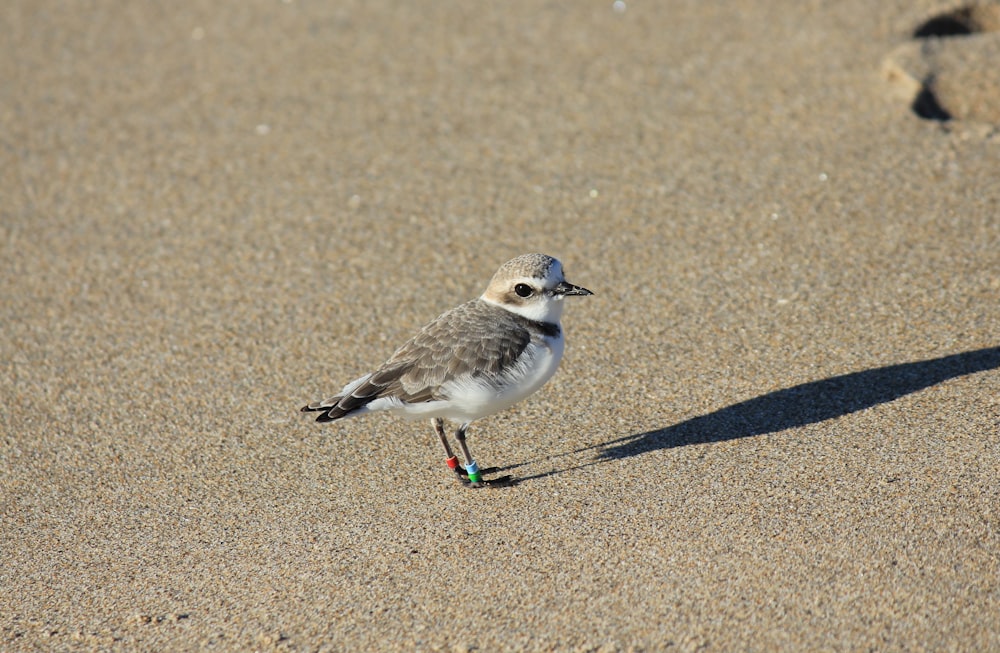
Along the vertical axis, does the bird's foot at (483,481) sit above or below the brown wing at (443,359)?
below

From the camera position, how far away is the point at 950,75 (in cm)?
786

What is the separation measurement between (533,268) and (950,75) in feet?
14.5

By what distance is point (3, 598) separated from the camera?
4598mm

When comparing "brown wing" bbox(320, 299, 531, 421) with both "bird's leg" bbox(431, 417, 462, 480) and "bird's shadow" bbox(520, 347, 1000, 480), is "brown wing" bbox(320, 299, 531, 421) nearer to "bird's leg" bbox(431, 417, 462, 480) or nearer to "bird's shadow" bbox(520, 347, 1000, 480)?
"bird's leg" bbox(431, 417, 462, 480)

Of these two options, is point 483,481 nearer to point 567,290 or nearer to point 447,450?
point 447,450

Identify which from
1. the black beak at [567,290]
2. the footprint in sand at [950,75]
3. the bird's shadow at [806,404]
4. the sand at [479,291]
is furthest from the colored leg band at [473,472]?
the footprint in sand at [950,75]

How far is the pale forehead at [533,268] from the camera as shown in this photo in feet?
17.2

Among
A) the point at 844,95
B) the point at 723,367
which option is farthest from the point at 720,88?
the point at 723,367

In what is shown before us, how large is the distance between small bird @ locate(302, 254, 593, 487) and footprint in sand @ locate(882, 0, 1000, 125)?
398cm

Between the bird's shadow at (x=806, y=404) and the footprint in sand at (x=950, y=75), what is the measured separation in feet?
8.80

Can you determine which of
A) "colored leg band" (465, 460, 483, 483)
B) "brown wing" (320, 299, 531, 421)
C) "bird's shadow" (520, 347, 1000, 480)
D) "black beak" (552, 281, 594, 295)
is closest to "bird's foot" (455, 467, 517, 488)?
"colored leg band" (465, 460, 483, 483)

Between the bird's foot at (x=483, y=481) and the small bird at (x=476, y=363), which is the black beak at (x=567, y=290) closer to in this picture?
the small bird at (x=476, y=363)

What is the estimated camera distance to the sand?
439cm

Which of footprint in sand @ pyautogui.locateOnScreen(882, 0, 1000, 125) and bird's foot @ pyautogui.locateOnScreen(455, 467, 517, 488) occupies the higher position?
footprint in sand @ pyautogui.locateOnScreen(882, 0, 1000, 125)
